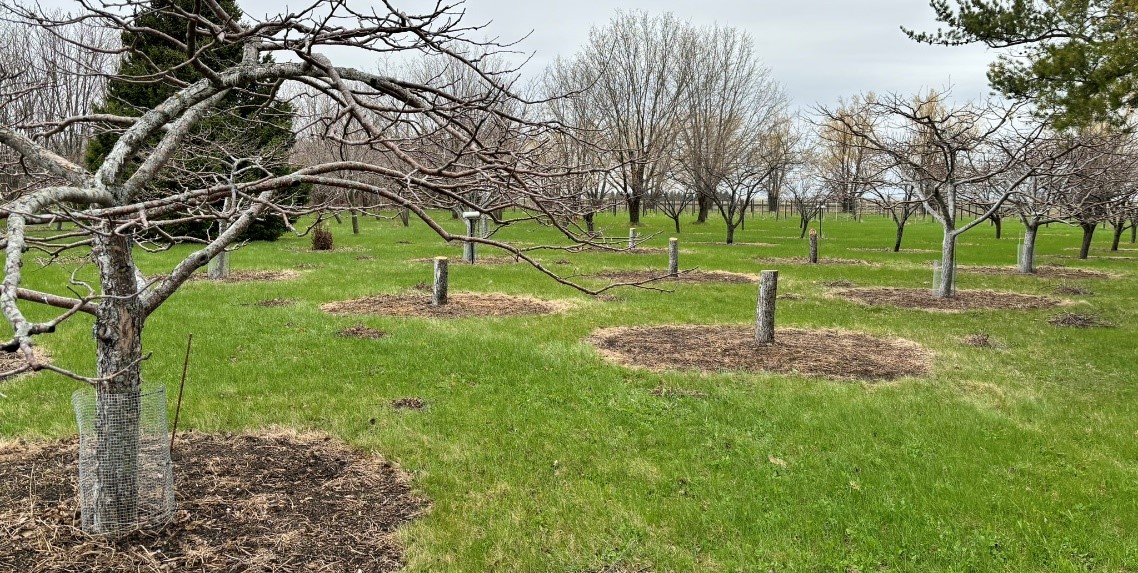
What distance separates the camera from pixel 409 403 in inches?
245

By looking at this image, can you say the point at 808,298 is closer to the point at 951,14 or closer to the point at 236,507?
the point at 951,14

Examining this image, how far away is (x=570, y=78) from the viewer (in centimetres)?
3634

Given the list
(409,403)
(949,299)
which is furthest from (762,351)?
(949,299)

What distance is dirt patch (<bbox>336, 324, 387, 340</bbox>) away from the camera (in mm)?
8922

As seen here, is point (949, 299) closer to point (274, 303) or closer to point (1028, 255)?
point (1028, 255)

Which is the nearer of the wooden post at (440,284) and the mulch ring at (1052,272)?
the wooden post at (440,284)

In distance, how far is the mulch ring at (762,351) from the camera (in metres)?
7.68

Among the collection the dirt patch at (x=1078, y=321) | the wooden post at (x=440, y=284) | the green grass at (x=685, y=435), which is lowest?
the green grass at (x=685, y=435)

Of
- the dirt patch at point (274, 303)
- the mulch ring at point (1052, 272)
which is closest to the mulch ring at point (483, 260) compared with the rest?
the dirt patch at point (274, 303)

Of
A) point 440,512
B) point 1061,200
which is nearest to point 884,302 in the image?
point 1061,200

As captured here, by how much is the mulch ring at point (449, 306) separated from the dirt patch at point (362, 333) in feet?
4.25

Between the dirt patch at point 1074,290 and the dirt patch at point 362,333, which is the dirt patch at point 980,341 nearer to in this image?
the dirt patch at point 1074,290

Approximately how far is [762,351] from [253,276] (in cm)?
1109

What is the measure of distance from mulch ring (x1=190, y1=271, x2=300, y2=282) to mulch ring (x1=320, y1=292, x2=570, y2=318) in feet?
11.5
